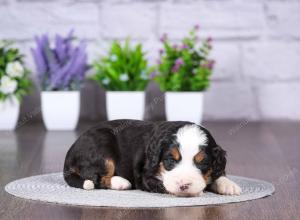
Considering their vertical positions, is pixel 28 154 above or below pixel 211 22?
below

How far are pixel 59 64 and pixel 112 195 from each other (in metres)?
2.31

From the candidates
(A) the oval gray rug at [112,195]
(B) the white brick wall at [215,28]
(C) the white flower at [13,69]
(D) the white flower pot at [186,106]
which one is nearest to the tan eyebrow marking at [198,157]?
(A) the oval gray rug at [112,195]

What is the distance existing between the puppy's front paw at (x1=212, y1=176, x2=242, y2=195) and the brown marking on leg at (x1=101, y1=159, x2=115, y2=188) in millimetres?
337

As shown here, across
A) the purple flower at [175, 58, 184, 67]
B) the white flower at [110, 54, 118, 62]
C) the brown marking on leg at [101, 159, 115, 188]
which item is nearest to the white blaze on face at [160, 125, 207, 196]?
the brown marking on leg at [101, 159, 115, 188]

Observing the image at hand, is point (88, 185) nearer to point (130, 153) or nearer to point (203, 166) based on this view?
point (130, 153)

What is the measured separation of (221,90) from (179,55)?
0.54m

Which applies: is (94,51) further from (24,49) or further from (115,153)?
(115,153)

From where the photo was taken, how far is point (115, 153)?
7.69 feet

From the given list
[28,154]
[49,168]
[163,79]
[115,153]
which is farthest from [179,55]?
[115,153]

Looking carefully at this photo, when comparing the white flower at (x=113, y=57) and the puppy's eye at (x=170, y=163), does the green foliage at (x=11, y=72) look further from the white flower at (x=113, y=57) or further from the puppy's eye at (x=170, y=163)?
the puppy's eye at (x=170, y=163)

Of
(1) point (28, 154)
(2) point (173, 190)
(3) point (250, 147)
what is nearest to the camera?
(2) point (173, 190)

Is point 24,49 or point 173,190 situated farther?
point 24,49

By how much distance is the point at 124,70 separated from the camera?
4.47 meters

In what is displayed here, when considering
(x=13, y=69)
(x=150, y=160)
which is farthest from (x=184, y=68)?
(x=150, y=160)
